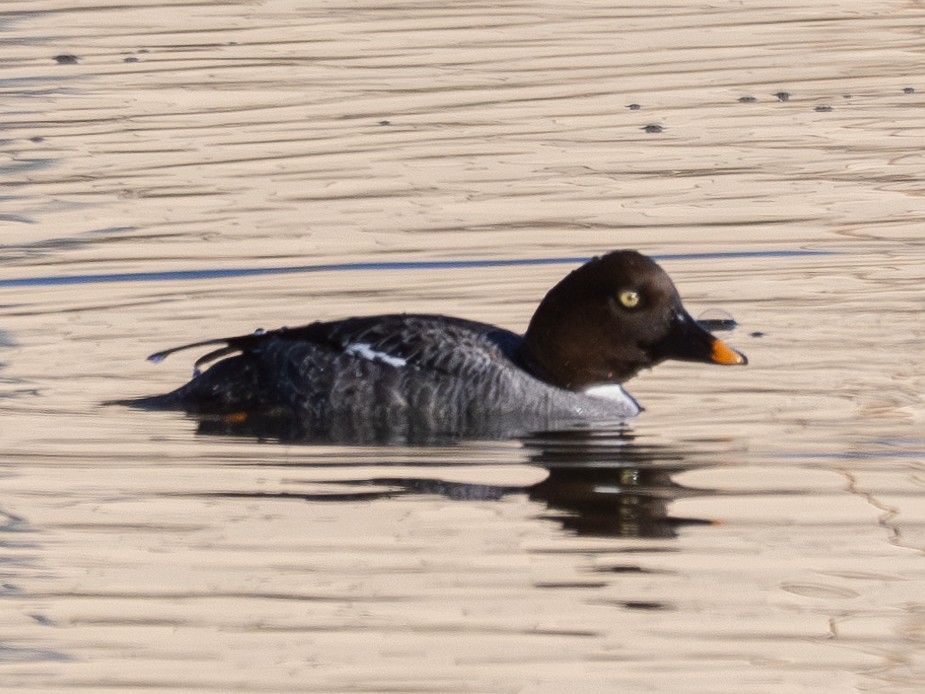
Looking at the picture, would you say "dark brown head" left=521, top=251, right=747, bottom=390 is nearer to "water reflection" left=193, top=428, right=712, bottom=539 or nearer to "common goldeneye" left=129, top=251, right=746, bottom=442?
"common goldeneye" left=129, top=251, right=746, bottom=442

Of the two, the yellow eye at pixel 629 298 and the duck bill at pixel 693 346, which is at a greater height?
the yellow eye at pixel 629 298

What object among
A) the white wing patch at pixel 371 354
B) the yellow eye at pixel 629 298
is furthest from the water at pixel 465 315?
the white wing patch at pixel 371 354

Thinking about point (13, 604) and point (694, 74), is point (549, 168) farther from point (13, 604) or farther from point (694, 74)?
point (13, 604)

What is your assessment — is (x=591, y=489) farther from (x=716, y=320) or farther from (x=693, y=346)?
(x=716, y=320)

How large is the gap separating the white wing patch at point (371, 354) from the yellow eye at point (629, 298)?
939 mm

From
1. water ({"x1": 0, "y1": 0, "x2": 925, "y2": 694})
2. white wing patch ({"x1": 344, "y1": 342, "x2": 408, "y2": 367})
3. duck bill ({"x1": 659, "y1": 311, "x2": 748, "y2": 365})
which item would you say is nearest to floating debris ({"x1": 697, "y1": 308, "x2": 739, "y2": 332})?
water ({"x1": 0, "y1": 0, "x2": 925, "y2": 694})

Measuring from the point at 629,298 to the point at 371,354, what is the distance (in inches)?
43.2

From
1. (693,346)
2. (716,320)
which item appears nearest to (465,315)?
(716,320)

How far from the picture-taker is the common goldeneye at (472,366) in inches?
353

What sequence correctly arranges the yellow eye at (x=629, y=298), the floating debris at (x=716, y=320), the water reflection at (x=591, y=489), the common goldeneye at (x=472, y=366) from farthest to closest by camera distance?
1. the floating debris at (x=716, y=320)
2. the yellow eye at (x=629, y=298)
3. the common goldeneye at (x=472, y=366)
4. the water reflection at (x=591, y=489)

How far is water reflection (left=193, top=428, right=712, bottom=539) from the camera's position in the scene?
283 inches

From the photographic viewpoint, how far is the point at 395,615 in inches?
242

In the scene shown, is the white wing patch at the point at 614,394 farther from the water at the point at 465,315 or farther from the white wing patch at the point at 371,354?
the white wing patch at the point at 371,354

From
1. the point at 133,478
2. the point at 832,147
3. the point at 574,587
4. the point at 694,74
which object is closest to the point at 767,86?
the point at 694,74
